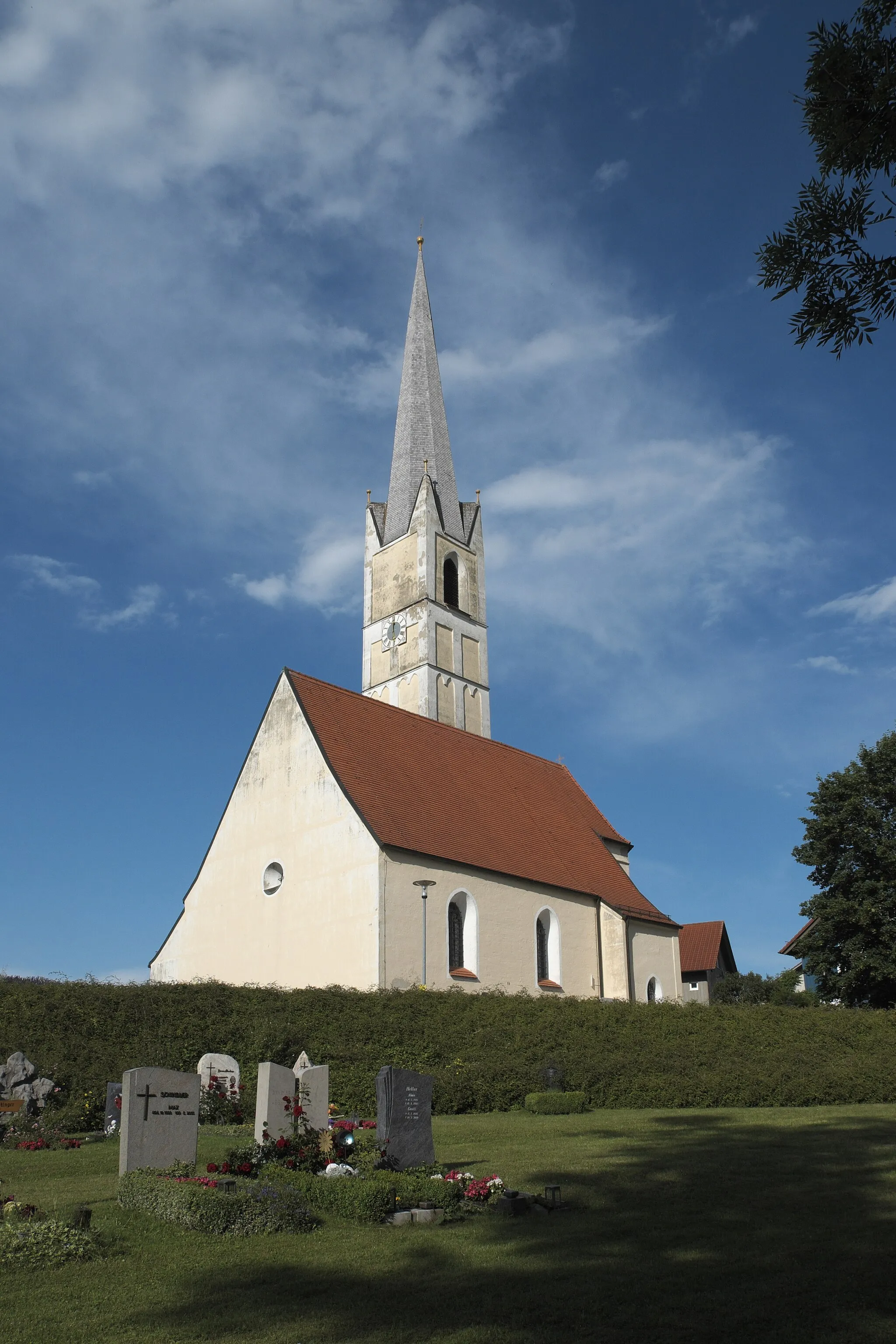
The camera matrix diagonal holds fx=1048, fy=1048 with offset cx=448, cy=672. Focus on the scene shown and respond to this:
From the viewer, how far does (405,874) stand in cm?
2502

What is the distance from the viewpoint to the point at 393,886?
80.7 ft

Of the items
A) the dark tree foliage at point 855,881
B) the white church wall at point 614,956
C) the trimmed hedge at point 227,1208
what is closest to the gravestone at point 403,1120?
the trimmed hedge at point 227,1208

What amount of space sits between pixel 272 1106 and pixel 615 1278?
5344 mm

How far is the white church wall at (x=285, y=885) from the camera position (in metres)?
24.7

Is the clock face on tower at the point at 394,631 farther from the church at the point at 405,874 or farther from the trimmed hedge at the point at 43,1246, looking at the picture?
the trimmed hedge at the point at 43,1246

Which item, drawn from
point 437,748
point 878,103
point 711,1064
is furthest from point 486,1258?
point 437,748

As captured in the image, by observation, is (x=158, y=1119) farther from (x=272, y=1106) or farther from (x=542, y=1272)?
(x=542, y=1272)

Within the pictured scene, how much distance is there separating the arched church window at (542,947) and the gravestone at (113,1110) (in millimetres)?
15297

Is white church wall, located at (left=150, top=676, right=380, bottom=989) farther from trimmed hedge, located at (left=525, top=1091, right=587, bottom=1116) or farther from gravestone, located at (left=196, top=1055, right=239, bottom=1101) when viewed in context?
gravestone, located at (left=196, top=1055, right=239, bottom=1101)

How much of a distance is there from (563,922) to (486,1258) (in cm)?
2262

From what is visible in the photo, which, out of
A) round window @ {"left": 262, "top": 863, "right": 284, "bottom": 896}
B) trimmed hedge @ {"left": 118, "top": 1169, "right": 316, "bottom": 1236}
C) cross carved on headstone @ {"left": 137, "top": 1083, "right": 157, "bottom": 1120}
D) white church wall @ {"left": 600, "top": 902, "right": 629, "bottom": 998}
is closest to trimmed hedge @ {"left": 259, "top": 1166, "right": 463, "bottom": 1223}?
trimmed hedge @ {"left": 118, "top": 1169, "right": 316, "bottom": 1236}

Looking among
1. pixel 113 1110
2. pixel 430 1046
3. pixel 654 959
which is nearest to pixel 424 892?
pixel 430 1046

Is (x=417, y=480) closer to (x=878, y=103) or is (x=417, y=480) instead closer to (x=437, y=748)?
(x=437, y=748)

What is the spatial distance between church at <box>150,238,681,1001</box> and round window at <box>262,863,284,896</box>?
0.04 meters
